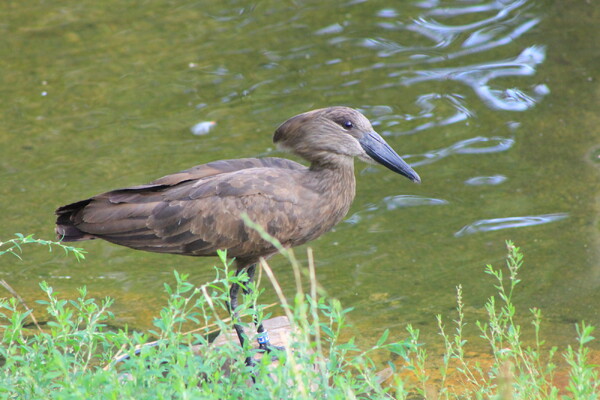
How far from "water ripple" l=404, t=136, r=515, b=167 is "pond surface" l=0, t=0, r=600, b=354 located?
2cm

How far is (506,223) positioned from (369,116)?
185 cm

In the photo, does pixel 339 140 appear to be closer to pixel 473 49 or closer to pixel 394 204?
pixel 394 204

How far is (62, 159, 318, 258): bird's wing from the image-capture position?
4957 mm

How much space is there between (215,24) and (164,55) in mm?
771

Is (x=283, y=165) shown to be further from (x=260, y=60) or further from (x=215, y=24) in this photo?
(x=215, y=24)

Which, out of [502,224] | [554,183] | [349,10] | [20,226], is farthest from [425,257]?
[349,10]

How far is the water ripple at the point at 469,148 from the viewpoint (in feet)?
24.8

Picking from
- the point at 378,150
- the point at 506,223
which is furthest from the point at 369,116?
the point at 378,150

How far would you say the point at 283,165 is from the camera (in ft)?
17.6

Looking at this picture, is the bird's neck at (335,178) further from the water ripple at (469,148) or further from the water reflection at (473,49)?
the water reflection at (473,49)

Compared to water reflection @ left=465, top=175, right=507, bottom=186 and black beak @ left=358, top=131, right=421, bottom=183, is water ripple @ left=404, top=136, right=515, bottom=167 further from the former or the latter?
black beak @ left=358, top=131, right=421, bottom=183

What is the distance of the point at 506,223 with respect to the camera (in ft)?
22.3

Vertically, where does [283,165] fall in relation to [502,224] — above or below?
above

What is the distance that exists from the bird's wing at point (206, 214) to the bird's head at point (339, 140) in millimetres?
198
